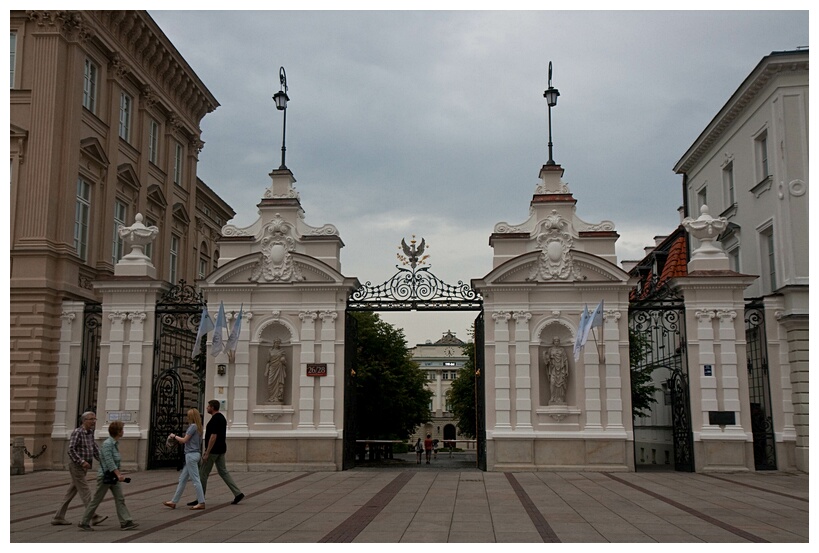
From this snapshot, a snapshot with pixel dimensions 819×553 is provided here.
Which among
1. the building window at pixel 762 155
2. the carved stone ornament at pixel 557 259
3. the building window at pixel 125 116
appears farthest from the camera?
the building window at pixel 125 116

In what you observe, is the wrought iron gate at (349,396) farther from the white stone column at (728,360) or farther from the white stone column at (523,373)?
the white stone column at (728,360)

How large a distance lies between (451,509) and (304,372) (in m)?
9.29

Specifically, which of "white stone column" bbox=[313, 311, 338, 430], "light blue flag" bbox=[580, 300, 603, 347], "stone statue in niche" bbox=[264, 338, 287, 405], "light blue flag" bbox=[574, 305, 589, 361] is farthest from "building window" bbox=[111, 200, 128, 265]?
"light blue flag" bbox=[580, 300, 603, 347]

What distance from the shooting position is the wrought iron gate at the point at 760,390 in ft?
71.2

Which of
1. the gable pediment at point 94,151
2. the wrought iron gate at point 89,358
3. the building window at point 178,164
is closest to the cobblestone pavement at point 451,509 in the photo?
the wrought iron gate at point 89,358

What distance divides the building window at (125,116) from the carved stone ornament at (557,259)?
1574cm

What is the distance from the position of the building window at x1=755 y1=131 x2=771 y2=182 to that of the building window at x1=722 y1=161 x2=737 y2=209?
2367 mm

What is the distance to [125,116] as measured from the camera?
30203 millimetres

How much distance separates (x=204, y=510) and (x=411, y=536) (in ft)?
14.8

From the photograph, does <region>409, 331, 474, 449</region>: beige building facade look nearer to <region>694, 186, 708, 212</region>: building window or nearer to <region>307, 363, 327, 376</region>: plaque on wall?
<region>694, 186, 708, 212</region>: building window

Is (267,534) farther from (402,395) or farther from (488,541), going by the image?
(402,395)

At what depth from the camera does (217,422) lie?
14.9 m

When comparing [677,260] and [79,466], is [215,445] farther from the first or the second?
[677,260]

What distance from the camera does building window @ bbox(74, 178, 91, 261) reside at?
2602cm
